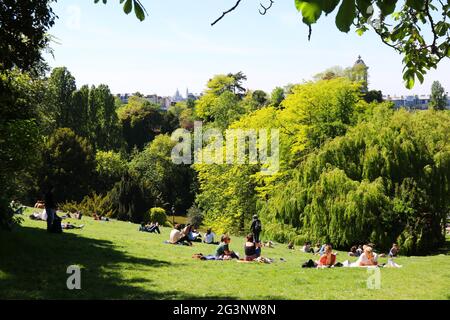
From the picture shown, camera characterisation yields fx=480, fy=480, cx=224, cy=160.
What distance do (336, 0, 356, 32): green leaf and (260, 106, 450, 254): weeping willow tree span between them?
20161 mm

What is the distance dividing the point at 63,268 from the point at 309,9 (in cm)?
929

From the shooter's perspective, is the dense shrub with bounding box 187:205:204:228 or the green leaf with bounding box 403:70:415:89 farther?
the dense shrub with bounding box 187:205:204:228

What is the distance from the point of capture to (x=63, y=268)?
34.1 feet

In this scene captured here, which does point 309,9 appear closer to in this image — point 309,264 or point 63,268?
point 63,268

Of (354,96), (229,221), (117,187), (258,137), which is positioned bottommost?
(229,221)

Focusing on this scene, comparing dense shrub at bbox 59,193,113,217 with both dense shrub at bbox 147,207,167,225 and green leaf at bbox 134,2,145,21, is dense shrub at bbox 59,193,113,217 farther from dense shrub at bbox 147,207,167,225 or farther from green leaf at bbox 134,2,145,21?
green leaf at bbox 134,2,145,21

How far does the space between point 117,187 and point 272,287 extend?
28090 millimetres

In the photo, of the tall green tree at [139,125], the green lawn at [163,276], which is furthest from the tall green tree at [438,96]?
the green lawn at [163,276]

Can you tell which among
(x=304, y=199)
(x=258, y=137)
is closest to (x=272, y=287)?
(x=304, y=199)

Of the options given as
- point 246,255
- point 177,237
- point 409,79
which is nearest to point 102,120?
point 177,237

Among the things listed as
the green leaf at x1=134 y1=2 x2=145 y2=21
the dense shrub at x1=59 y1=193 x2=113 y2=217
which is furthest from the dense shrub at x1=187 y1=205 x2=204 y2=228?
the green leaf at x1=134 y1=2 x2=145 y2=21

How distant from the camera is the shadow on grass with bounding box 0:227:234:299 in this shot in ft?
27.8
